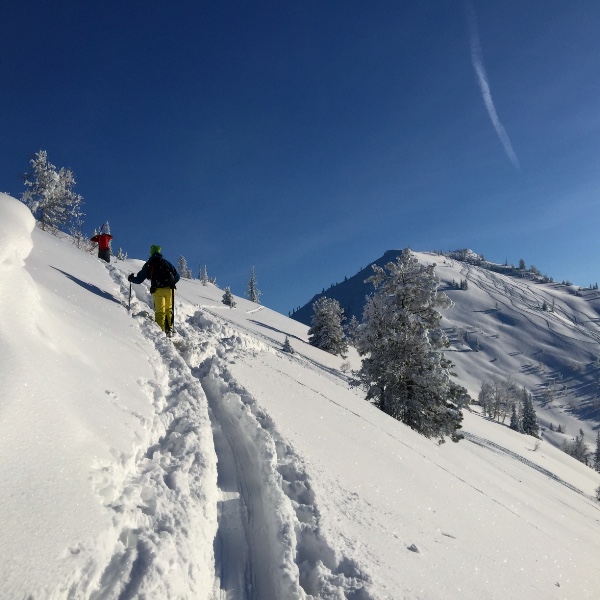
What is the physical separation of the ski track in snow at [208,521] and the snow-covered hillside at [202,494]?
0.06 ft

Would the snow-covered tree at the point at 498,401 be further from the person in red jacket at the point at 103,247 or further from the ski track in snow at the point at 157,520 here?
the ski track in snow at the point at 157,520

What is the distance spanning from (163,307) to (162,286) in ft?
1.93

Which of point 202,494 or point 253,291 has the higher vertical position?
point 253,291

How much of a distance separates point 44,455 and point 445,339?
54.1 feet

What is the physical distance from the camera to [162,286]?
1086cm

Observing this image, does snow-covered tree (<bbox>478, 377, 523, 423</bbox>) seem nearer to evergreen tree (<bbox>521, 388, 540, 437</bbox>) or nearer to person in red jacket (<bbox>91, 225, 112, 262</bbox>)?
evergreen tree (<bbox>521, 388, 540, 437</bbox>)

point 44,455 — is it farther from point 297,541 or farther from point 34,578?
point 297,541

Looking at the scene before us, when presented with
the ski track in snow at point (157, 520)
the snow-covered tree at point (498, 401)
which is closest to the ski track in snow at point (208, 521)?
the ski track in snow at point (157, 520)

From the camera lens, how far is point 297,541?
157 inches

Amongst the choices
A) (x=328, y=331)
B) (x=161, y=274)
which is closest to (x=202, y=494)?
(x=161, y=274)

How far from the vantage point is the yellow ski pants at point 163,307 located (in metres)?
10.6

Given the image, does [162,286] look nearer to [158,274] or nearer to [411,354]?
[158,274]

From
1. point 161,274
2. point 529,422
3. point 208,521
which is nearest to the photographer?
point 208,521

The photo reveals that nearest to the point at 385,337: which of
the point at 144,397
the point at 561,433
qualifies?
the point at 144,397
